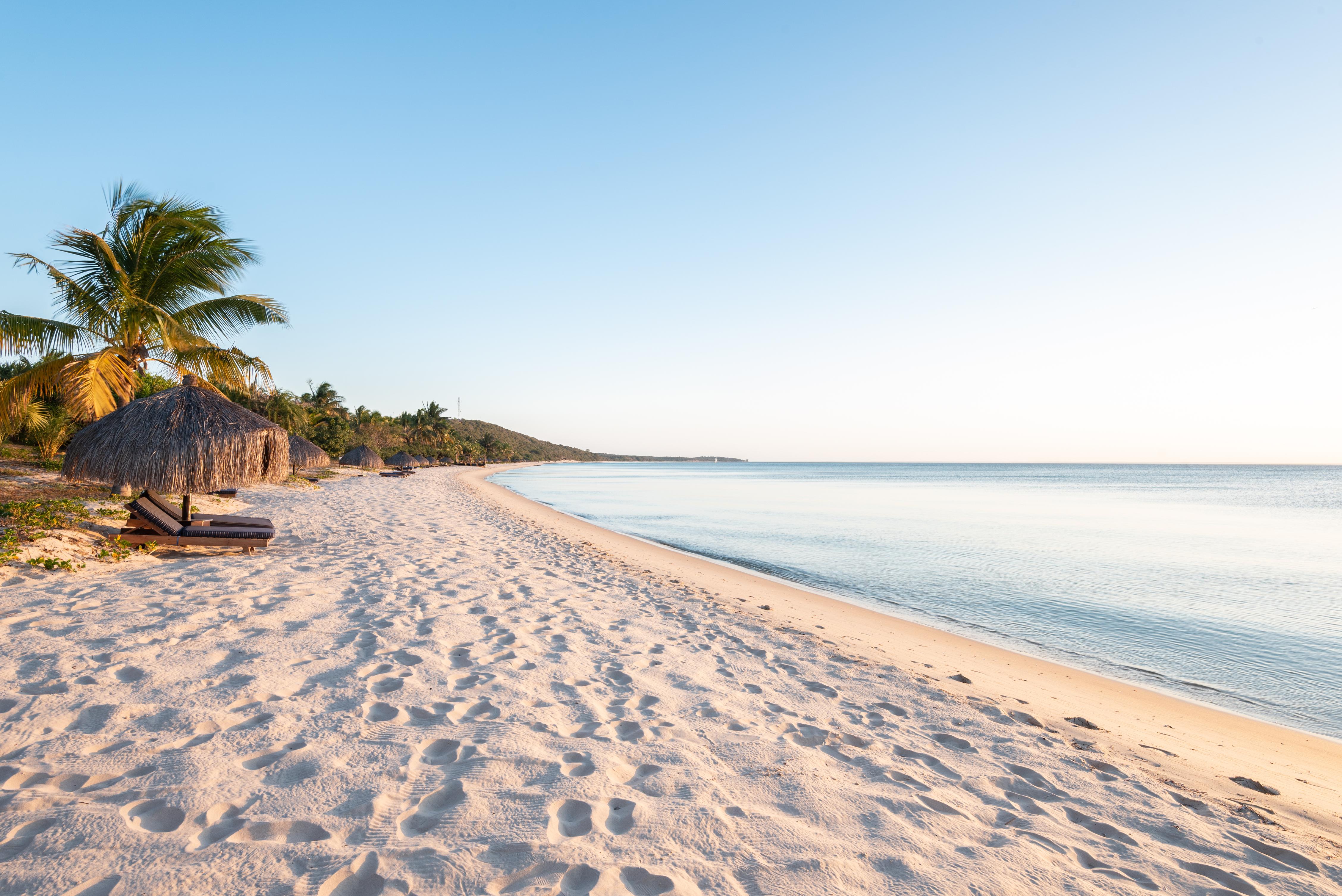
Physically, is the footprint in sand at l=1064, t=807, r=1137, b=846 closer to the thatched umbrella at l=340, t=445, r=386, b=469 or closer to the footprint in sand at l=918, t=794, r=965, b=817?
the footprint in sand at l=918, t=794, r=965, b=817

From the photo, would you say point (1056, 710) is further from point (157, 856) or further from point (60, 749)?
point (60, 749)

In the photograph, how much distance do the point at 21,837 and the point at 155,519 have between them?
6.86m

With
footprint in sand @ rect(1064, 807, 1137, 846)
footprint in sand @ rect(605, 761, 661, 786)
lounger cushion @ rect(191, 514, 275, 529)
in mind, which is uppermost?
lounger cushion @ rect(191, 514, 275, 529)

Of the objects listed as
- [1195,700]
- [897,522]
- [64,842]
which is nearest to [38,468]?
[64,842]

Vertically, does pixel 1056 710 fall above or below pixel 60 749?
below

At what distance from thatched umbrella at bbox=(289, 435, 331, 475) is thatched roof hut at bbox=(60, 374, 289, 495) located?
37.5 feet

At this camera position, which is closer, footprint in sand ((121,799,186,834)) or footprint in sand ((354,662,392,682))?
footprint in sand ((121,799,186,834))

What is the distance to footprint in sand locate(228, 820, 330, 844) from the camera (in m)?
2.30

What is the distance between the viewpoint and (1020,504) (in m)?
33.6

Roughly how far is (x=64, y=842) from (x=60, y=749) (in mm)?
980

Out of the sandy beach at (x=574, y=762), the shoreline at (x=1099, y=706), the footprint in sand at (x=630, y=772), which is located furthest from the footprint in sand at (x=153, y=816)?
the shoreline at (x=1099, y=706)

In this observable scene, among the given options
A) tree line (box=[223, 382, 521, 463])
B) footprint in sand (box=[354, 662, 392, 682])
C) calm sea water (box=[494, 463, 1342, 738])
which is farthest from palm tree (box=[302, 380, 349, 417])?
footprint in sand (box=[354, 662, 392, 682])

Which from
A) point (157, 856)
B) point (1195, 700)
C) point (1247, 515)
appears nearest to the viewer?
point (157, 856)

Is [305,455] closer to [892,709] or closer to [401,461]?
[892,709]
